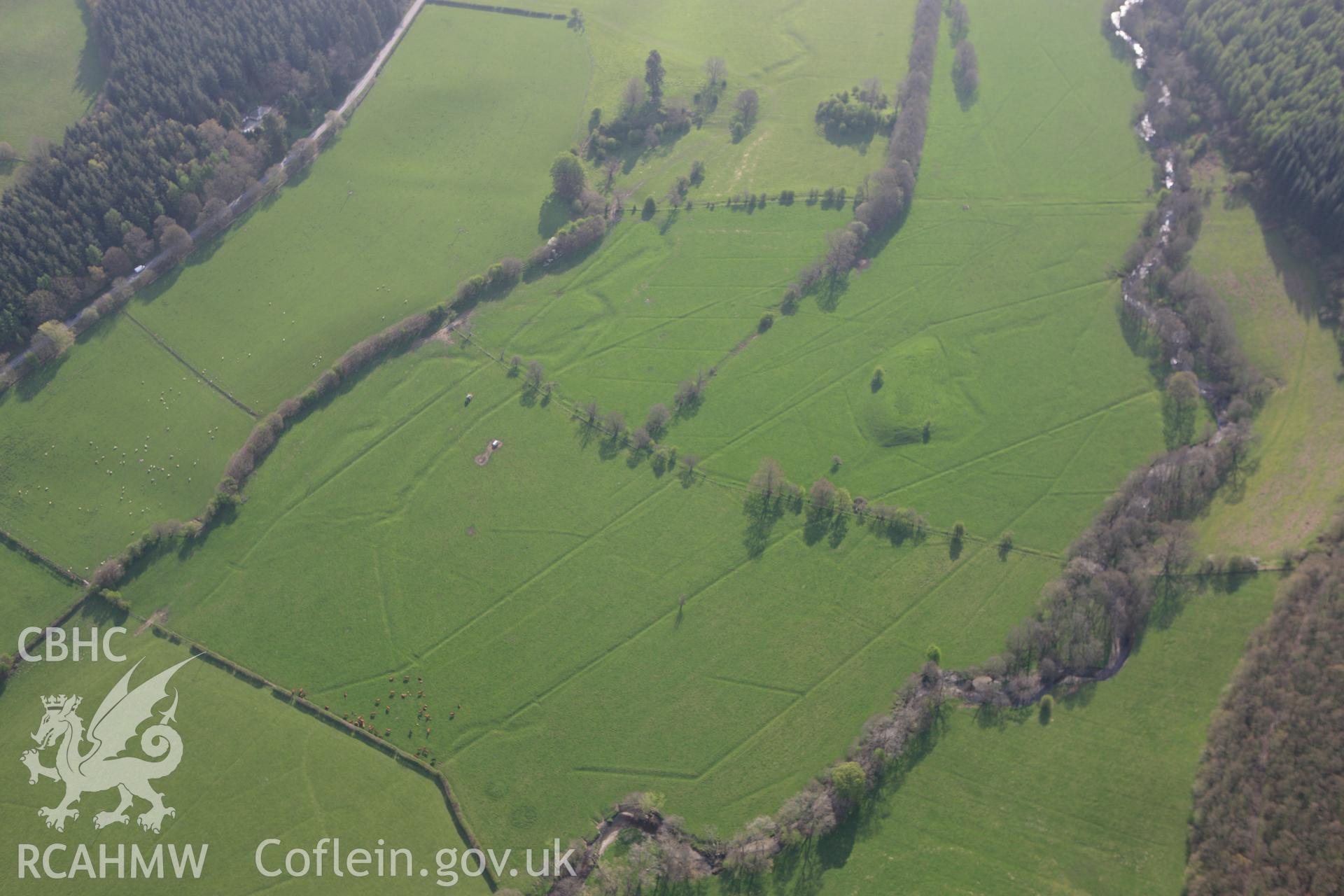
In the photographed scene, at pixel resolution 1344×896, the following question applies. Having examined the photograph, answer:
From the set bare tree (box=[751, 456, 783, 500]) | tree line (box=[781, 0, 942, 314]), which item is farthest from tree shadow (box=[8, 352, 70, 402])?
tree line (box=[781, 0, 942, 314])

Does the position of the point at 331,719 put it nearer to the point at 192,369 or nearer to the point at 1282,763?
the point at 192,369

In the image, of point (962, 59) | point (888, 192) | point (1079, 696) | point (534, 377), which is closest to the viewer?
point (1079, 696)

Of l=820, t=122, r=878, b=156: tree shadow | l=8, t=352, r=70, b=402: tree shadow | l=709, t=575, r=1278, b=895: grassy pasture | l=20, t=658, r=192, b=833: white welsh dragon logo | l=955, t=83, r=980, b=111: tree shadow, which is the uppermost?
l=955, t=83, r=980, b=111: tree shadow

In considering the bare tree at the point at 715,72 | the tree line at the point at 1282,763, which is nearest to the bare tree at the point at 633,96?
the bare tree at the point at 715,72

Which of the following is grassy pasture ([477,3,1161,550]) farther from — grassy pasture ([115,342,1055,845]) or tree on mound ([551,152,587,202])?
tree on mound ([551,152,587,202])

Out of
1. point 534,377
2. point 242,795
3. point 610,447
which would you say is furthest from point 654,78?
point 242,795

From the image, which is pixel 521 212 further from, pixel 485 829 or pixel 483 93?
pixel 485 829
